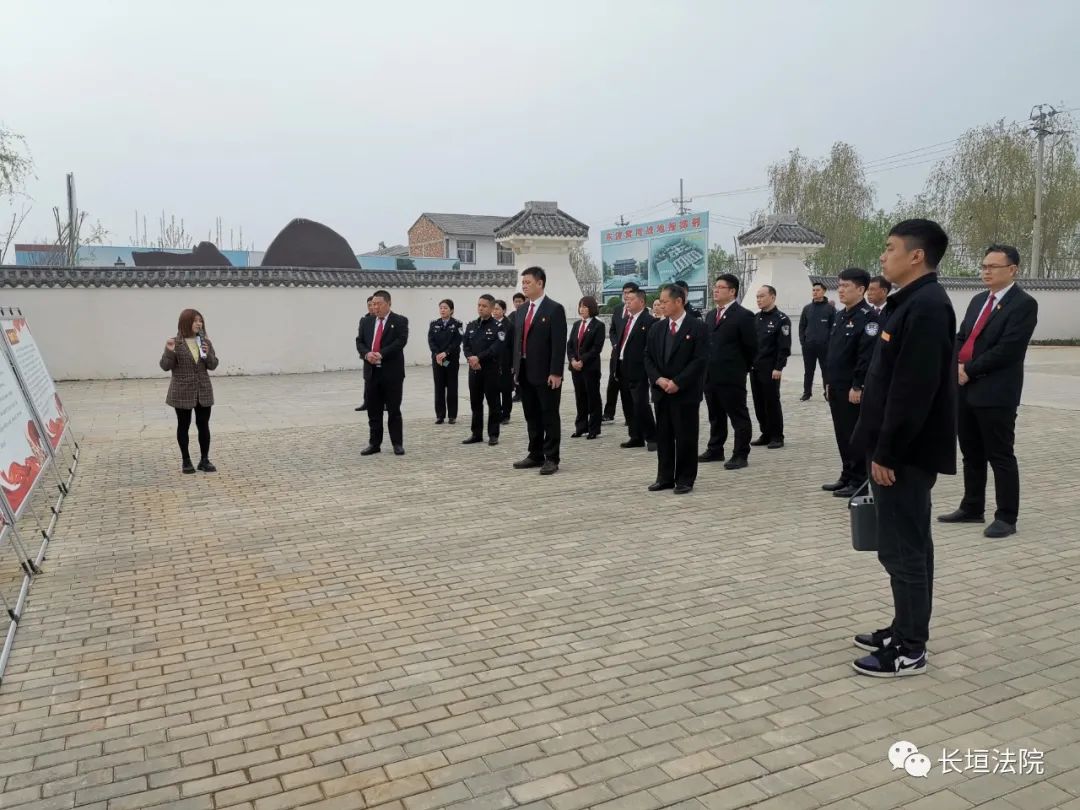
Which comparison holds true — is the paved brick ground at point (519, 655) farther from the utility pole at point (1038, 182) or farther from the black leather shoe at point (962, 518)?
the utility pole at point (1038, 182)

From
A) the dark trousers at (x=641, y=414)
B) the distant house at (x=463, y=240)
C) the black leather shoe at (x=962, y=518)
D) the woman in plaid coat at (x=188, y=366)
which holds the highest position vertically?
the distant house at (x=463, y=240)

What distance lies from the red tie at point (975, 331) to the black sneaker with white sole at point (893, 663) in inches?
106

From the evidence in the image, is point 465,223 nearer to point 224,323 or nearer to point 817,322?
point 224,323

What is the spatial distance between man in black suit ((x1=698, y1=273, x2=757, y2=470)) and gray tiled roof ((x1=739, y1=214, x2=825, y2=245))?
42.9ft

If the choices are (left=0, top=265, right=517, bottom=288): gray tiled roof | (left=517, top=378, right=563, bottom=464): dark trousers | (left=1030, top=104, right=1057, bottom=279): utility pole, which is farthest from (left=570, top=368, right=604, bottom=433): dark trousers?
(left=1030, top=104, right=1057, bottom=279): utility pole

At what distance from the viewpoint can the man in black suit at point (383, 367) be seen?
27.4 feet

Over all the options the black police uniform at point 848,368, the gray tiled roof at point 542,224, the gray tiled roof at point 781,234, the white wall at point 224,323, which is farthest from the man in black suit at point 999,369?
the gray tiled roof at point 781,234

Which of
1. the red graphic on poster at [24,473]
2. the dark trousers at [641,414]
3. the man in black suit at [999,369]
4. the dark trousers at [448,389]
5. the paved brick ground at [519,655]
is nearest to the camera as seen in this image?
the paved brick ground at [519,655]

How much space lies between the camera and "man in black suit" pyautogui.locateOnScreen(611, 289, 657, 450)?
328 inches

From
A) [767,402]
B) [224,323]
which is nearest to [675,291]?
[767,402]

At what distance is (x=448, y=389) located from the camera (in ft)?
34.7

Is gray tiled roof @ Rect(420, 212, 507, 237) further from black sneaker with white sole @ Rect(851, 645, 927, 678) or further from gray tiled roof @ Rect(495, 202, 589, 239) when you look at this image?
black sneaker with white sole @ Rect(851, 645, 927, 678)

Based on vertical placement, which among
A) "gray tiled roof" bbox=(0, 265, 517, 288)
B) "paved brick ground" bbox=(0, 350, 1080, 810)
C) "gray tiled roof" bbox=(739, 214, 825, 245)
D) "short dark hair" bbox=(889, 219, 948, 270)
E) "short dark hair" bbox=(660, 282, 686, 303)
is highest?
"gray tiled roof" bbox=(739, 214, 825, 245)

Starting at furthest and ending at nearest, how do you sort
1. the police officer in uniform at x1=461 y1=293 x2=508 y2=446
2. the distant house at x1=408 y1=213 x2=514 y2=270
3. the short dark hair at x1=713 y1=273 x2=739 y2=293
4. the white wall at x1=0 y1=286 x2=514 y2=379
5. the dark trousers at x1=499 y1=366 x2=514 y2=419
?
the distant house at x1=408 y1=213 x2=514 y2=270
the white wall at x1=0 y1=286 x2=514 y2=379
the dark trousers at x1=499 y1=366 x2=514 y2=419
the police officer in uniform at x1=461 y1=293 x2=508 y2=446
the short dark hair at x1=713 y1=273 x2=739 y2=293
